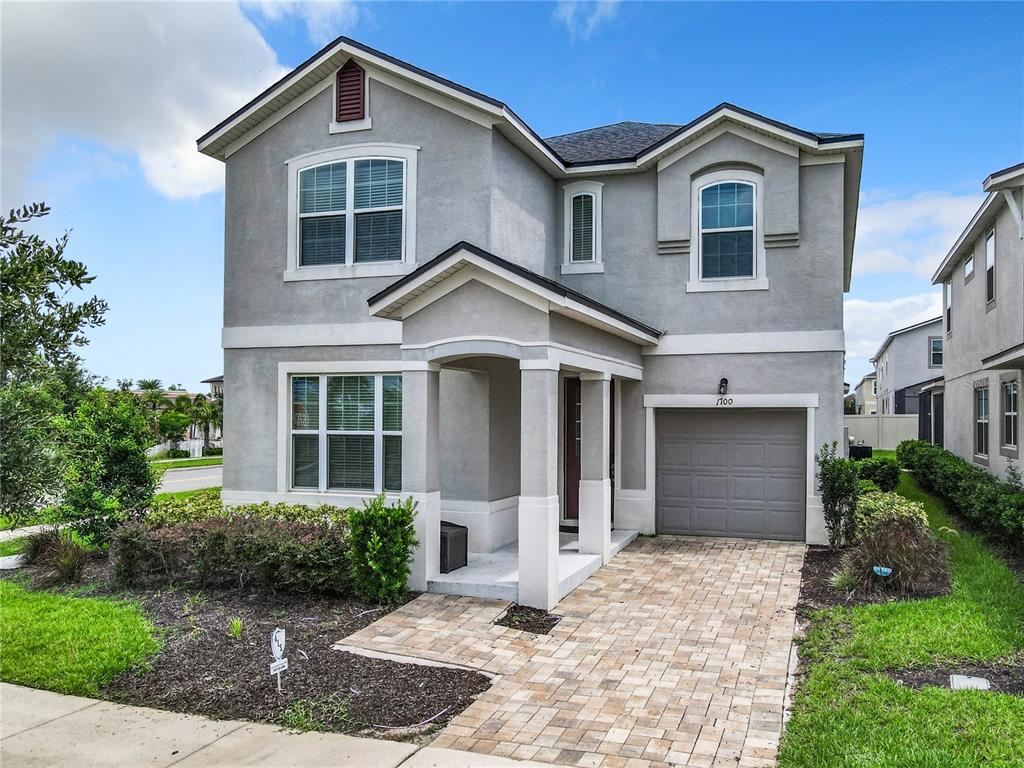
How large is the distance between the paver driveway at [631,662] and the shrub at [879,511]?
1.43m

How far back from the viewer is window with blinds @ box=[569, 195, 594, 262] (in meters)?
14.3

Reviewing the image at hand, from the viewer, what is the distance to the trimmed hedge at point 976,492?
444 inches

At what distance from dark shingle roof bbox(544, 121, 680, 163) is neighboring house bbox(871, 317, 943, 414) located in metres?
28.2

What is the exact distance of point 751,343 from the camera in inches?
520

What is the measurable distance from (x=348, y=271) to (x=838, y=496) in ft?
29.2

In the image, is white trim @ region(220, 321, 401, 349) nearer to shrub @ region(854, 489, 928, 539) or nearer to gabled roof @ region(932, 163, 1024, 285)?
shrub @ region(854, 489, 928, 539)

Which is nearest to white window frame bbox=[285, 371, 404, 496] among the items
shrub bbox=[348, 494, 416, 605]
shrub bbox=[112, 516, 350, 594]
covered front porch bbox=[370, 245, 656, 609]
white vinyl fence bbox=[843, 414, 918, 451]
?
covered front porch bbox=[370, 245, 656, 609]

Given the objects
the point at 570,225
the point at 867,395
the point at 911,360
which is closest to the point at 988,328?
the point at 570,225

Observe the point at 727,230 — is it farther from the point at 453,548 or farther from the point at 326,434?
the point at 326,434

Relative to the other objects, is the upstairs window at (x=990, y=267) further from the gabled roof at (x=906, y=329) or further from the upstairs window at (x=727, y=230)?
the gabled roof at (x=906, y=329)

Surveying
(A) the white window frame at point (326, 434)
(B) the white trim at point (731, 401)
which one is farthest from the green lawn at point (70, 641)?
(B) the white trim at point (731, 401)

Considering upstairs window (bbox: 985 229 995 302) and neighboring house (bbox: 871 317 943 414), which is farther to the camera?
neighboring house (bbox: 871 317 943 414)

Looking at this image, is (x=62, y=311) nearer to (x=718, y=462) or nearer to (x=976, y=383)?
(x=718, y=462)

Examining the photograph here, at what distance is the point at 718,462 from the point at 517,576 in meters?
5.48
